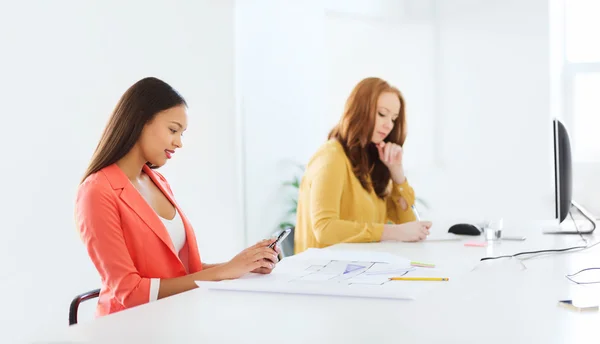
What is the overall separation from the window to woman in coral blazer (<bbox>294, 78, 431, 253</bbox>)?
2116mm

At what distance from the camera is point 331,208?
2730 mm

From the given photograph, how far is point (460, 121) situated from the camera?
4961 mm

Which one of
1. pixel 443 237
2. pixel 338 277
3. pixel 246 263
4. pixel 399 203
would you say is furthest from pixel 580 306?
pixel 399 203

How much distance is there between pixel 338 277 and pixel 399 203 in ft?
4.69

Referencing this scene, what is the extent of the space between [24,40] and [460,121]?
3.13 metres

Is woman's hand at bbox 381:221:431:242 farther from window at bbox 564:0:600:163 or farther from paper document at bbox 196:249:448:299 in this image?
window at bbox 564:0:600:163

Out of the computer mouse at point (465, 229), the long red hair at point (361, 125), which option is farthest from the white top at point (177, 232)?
the computer mouse at point (465, 229)

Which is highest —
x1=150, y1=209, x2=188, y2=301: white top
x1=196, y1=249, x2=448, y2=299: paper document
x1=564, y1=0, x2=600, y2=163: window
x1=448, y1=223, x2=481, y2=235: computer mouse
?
x1=564, y1=0, x2=600, y2=163: window

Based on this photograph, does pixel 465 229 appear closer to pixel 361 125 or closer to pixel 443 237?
pixel 443 237

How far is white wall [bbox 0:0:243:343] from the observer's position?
2812mm

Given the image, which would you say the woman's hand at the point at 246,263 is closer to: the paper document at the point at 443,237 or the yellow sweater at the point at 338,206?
the yellow sweater at the point at 338,206

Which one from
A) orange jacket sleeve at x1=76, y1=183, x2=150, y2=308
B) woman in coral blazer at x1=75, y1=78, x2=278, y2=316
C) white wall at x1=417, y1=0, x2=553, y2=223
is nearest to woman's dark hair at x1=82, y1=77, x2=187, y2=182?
woman in coral blazer at x1=75, y1=78, x2=278, y2=316

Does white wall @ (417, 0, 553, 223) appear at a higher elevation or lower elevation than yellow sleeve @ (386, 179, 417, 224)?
higher

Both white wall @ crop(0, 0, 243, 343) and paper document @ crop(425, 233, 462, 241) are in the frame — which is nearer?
paper document @ crop(425, 233, 462, 241)
